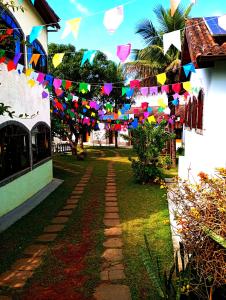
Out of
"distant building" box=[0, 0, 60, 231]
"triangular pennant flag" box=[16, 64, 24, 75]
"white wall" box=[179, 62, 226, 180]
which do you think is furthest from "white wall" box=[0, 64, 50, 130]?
"white wall" box=[179, 62, 226, 180]

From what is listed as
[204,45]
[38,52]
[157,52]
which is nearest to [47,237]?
[204,45]

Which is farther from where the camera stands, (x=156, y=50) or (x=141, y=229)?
(x=156, y=50)

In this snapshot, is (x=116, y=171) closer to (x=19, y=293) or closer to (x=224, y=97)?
(x=224, y=97)

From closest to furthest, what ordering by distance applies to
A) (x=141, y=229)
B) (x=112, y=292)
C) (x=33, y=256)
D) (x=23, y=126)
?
(x=112, y=292) → (x=33, y=256) → (x=141, y=229) → (x=23, y=126)

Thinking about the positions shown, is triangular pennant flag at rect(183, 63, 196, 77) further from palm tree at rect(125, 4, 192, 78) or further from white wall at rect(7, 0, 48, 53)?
palm tree at rect(125, 4, 192, 78)

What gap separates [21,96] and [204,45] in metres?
5.94

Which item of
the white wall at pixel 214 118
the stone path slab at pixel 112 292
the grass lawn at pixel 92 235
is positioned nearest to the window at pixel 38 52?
the grass lawn at pixel 92 235

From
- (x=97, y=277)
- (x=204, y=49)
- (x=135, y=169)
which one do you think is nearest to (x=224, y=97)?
(x=204, y=49)

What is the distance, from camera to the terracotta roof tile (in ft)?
16.3

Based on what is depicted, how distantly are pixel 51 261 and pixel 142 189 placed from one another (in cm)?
639

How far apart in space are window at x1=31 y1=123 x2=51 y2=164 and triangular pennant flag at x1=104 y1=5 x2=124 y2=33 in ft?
20.3

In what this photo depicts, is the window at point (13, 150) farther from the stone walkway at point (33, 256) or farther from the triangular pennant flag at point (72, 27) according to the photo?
the triangular pennant flag at point (72, 27)

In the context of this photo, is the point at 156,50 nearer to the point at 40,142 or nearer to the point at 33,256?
the point at 40,142

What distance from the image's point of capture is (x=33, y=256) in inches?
223
